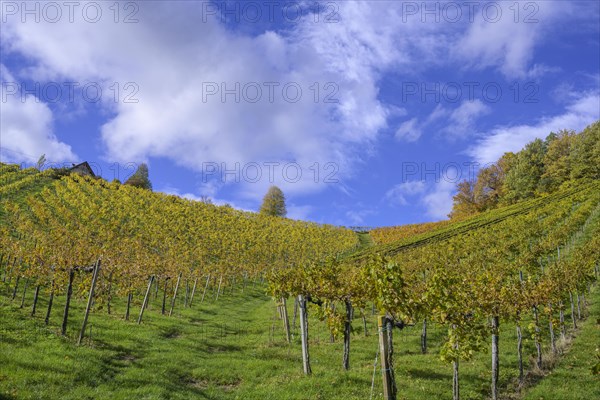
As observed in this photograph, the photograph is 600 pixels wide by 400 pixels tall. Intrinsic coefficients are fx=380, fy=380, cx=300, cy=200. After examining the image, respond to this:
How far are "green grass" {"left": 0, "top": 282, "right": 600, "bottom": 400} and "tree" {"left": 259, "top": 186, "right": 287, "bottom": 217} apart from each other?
11604 centimetres

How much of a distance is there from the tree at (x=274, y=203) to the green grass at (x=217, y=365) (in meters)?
116

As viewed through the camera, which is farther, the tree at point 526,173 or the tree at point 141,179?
the tree at point 141,179

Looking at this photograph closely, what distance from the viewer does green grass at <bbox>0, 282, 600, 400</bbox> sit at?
47.7ft

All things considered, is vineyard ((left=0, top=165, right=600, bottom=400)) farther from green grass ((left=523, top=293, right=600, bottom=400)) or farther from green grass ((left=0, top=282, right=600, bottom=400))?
green grass ((left=523, top=293, right=600, bottom=400))

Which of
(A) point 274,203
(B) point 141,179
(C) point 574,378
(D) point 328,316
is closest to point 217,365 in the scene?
(D) point 328,316

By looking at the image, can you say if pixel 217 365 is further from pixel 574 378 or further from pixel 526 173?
pixel 526 173

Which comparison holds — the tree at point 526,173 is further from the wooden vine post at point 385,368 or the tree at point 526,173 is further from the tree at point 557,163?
the wooden vine post at point 385,368

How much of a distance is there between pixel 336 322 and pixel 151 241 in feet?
158

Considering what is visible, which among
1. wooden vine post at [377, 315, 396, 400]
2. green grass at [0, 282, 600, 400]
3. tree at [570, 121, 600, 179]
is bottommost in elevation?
green grass at [0, 282, 600, 400]

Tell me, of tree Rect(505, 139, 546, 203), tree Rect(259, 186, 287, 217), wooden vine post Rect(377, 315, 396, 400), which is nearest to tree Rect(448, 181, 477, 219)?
tree Rect(505, 139, 546, 203)

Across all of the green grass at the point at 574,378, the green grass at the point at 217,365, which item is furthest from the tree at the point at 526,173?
the green grass at the point at 574,378

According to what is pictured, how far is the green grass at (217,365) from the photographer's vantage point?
14.5 m

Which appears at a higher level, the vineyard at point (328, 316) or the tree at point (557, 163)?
the tree at point (557, 163)

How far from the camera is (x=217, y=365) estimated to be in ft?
66.0
